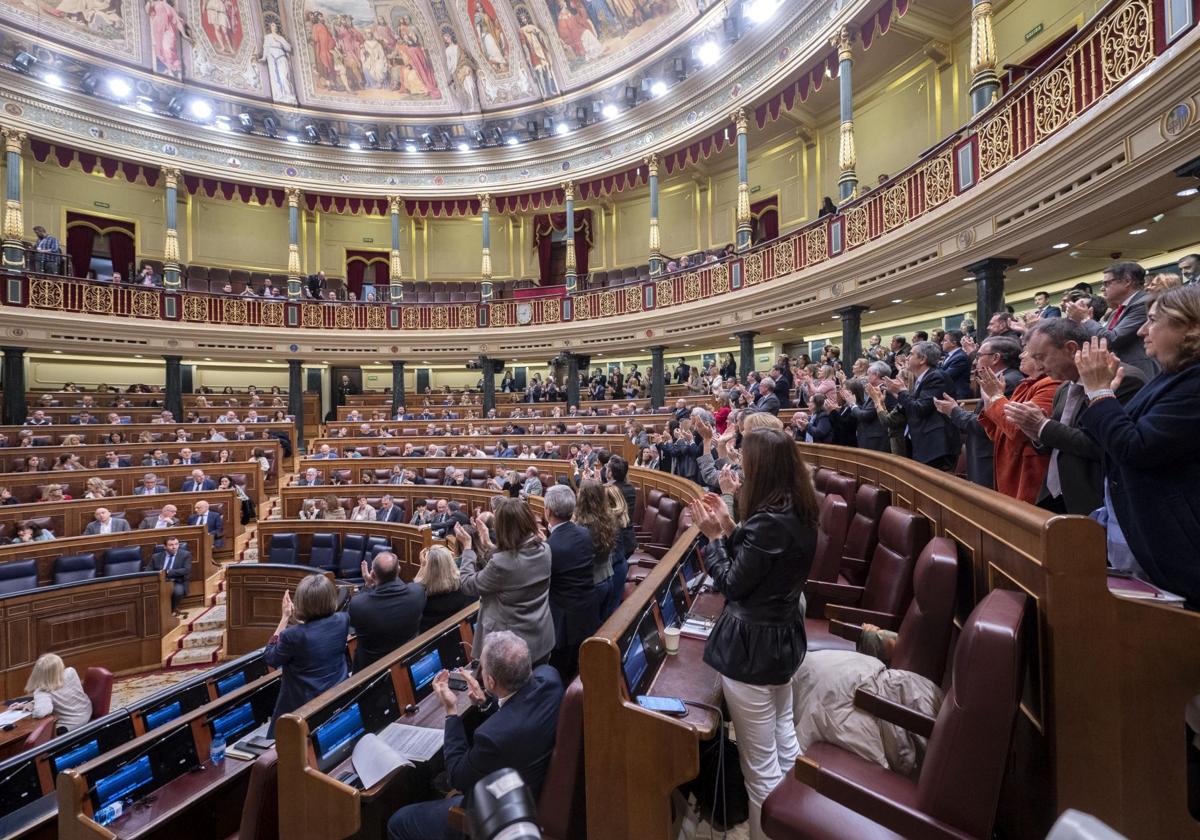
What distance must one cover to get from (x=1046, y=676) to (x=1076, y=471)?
32.8 inches

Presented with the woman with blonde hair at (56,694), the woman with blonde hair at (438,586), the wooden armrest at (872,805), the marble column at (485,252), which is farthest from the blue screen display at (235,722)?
the marble column at (485,252)

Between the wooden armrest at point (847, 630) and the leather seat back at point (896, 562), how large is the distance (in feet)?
0.58

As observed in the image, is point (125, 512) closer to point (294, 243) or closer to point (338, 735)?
point (338, 735)

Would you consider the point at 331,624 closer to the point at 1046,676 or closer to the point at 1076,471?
the point at 1046,676

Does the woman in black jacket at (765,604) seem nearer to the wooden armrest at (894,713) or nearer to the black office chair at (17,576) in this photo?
the wooden armrest at (894,713)

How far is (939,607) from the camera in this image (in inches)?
71.2

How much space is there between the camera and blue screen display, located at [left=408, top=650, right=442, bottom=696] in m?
2.74

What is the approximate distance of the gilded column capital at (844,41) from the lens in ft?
28.9

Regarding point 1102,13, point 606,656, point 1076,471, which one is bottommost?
point 606,656

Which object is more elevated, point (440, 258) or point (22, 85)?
point (22, 85)

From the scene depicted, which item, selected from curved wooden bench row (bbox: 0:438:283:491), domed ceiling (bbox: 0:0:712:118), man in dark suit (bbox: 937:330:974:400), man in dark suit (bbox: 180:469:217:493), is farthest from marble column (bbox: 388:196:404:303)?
man in dark suit (bbox: 937:330:974:400)

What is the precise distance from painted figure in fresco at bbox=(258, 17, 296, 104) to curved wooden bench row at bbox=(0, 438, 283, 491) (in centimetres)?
1075

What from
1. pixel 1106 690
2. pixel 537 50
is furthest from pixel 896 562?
pixel 537 50

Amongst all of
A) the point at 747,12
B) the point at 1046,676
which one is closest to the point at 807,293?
the point at 747,12
